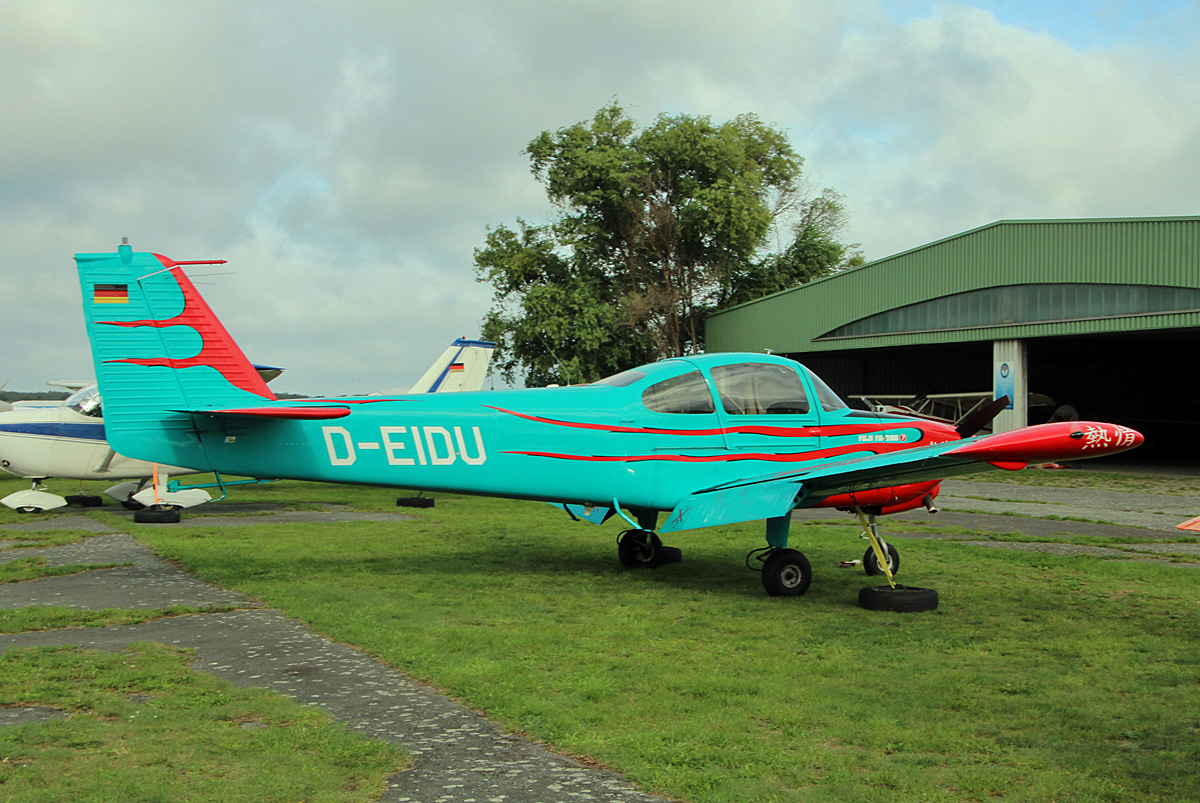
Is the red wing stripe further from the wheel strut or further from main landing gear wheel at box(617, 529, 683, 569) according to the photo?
main landing gear wheel at box(617, 529, 683, 569)

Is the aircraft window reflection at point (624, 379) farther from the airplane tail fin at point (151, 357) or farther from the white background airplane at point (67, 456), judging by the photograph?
the white background airplane at point (67, 456)

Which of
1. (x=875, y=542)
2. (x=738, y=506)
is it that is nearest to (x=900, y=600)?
(x=875, y=542)

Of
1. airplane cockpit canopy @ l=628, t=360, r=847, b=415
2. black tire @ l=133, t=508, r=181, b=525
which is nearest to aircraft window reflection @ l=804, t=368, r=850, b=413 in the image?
airplane cockpit canopy @ l=628, t=360, r=847, b=415

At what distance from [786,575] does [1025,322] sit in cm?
2158

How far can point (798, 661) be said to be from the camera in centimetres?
561

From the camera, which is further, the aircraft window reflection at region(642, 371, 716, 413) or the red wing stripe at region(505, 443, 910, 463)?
the aircraft window reflection at region(642, 371, 716, 413)

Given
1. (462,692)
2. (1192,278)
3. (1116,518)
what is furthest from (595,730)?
(1192,278)

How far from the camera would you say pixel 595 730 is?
13.9ft

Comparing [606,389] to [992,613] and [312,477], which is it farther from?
[992,613]

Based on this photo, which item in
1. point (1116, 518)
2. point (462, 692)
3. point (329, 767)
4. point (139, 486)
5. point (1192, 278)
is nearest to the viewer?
point (329, 767)

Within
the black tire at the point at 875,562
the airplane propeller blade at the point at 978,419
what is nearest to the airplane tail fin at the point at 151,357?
the black tire at the point at 875,562

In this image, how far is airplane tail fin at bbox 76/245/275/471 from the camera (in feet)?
25.4

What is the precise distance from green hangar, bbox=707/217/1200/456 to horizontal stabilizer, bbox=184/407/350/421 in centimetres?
2271

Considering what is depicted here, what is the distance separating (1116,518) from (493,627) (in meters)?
12.5
